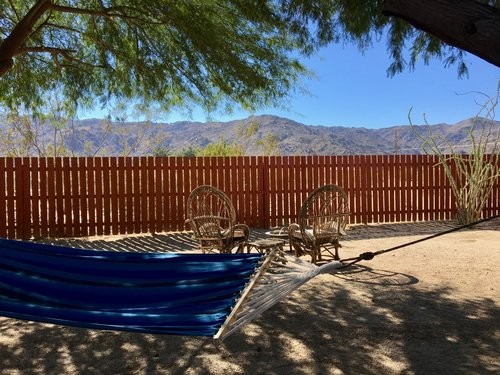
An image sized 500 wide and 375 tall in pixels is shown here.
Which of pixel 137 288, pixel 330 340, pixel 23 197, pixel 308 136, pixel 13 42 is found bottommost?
pixel 330 340

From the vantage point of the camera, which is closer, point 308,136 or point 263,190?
point 263,190

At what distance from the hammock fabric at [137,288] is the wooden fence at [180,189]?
597cm

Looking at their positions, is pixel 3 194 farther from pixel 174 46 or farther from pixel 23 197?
pixel 174 46

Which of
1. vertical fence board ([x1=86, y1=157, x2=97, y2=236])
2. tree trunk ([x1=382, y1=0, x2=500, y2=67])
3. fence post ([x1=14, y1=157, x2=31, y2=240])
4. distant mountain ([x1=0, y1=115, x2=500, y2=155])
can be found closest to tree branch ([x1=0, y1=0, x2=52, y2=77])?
fence post ([x1=14, y1=157, x2=31, y2=240])

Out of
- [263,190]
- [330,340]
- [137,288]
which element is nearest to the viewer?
[137,288]

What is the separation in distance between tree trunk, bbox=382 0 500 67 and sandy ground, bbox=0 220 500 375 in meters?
1.90

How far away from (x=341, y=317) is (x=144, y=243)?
17.5ft

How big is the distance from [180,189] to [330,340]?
6.53 meters

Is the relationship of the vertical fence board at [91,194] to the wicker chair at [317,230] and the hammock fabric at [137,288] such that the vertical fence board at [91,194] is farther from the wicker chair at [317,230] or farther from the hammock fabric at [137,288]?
the hammock fabric at [137,288]

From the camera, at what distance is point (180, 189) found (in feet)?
31.9

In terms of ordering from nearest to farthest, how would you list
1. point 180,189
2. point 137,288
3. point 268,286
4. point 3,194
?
1. point 268,286
2. point 137,288
3. point 3,194
4. point 180,189

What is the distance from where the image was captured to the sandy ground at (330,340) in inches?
123

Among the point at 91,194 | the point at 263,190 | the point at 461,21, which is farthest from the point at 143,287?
the point at 263,190

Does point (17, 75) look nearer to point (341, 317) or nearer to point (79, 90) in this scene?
point (79, 90)
